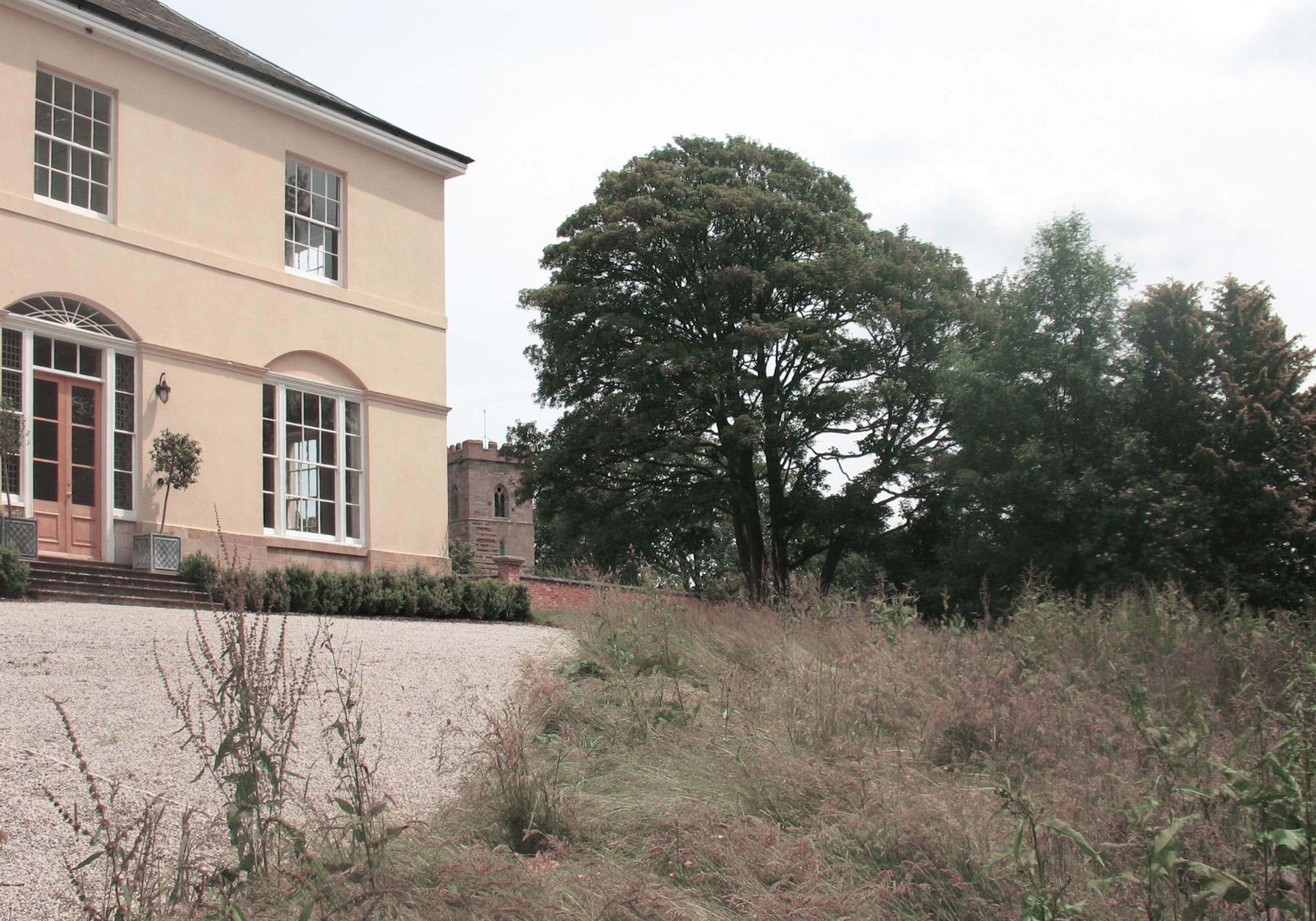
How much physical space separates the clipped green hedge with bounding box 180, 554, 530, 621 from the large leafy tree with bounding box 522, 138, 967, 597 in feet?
34.6

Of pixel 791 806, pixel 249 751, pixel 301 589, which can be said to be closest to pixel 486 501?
pixel 301 589

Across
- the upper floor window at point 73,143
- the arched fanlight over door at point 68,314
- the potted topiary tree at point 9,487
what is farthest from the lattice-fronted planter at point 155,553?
the upper floor window at point 73,143

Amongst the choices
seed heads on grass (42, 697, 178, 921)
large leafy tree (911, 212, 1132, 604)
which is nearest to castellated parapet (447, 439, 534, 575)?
large leafy tree (911, 212, 1132, 604)

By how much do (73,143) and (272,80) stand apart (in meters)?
3.14

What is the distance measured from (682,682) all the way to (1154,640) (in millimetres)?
3494

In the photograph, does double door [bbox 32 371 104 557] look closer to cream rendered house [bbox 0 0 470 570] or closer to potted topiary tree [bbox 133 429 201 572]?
cream rendered house [bbox 0 0 470 570]

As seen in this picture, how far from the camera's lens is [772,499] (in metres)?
28.9

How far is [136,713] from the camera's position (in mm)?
6699

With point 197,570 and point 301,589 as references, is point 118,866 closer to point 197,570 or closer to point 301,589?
point 301,589

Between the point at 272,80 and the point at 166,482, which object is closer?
the point at 166,482

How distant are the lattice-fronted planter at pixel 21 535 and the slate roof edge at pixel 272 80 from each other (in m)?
6.84

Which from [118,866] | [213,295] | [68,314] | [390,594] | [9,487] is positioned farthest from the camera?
[213,295]

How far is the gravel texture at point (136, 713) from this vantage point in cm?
463

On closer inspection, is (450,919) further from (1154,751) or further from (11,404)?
(11,404)
